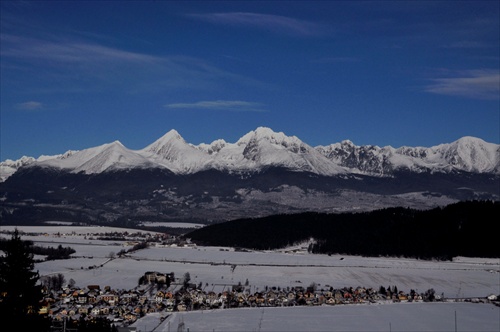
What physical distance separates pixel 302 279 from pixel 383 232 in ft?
192

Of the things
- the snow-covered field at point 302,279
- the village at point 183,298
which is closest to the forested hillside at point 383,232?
the snow-covered field at point 302,279

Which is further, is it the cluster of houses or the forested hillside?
the forested hillside

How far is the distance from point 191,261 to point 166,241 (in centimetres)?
4759

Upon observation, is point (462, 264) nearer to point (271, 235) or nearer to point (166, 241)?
point (271, 235)

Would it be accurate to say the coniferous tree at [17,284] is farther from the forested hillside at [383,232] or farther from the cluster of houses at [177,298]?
the forested hillside at [383,232]

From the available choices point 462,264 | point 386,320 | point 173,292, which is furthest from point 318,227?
point 386,320

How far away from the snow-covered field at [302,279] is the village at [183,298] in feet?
7.25

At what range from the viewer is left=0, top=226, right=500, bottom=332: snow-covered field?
59344mm

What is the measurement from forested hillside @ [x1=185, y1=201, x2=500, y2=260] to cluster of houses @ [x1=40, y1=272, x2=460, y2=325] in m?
49.6

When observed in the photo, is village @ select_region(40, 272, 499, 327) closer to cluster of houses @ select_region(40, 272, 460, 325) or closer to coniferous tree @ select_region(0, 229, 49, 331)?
cluster of houses @ select_region(40, 272, 460, 325)

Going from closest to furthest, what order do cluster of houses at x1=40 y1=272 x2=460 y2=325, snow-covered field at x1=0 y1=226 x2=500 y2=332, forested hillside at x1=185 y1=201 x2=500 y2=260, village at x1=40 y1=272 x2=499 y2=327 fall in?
snow-covered field at x1=0 y1=226 x2=500 y2=332, cluster of houses at x1=40 y1=272 x2=460 y2=325, village at x1=40 y1=272 x2=499 y2=327, forested hillside at x1=185 y1=201 x2=500 y2=260

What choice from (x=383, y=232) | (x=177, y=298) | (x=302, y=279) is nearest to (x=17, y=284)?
(x=177, y=298)

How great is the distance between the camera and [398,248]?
136 m

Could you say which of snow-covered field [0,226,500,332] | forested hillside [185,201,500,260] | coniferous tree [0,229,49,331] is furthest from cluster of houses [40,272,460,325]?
forested hillside [185,201,500,260]
